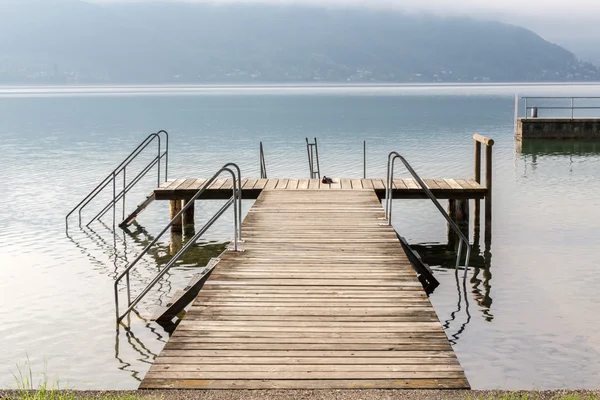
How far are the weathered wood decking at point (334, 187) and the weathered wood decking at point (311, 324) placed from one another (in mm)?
4484

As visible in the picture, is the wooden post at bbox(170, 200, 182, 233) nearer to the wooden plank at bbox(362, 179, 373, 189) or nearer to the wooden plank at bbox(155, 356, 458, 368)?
the wooden plank at bbox(362, 179, 373, 189)

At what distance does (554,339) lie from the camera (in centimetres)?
1134

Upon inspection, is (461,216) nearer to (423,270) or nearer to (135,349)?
(423,270)

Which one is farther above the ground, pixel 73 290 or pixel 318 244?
pixel 318 244

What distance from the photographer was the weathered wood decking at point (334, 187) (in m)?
16.5

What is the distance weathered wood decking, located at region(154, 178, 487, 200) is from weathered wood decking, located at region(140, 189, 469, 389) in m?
4.48

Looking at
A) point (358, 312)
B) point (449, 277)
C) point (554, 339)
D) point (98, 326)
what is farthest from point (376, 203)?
point (358, 312)

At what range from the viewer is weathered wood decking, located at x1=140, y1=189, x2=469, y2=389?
645 cm

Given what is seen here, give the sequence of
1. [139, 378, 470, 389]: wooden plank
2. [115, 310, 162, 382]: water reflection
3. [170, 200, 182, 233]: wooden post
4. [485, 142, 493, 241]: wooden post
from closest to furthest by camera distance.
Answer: [139, 378, 470, 389]: wooden plank → [115, 310, 162, 382]: water reflection → [485, 142, 493, 241]: wooden post → [170, 200, 182, 233]: wooden post

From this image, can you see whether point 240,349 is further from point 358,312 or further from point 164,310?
point 164,310

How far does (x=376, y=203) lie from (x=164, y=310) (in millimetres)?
5067

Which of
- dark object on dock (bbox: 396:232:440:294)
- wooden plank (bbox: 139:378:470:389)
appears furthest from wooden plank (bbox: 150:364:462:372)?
dark object on dock (bbox: 396:232:440:294)

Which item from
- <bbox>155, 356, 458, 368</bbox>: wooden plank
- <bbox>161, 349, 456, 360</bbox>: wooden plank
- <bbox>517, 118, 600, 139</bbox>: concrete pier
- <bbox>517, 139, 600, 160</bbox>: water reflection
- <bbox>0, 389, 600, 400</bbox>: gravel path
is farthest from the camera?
<bbox>517, 118, 600, 139</bbox>: concrete pier

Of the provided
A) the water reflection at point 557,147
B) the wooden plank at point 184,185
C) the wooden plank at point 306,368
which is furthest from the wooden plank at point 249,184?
the water reflection at point 557,147
